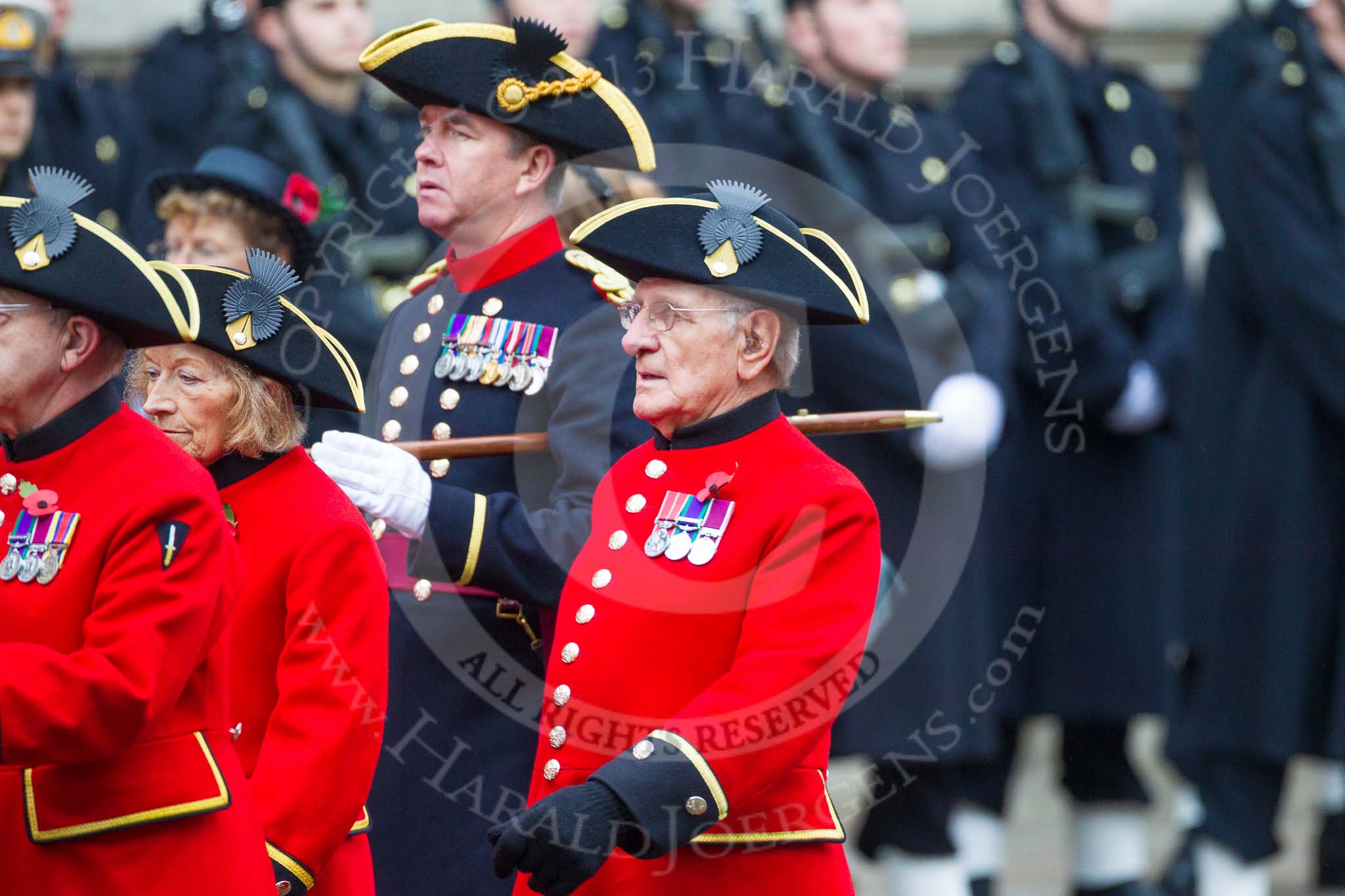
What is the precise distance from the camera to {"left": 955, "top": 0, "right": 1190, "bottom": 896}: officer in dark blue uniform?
609 centimetres

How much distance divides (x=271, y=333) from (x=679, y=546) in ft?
2.23

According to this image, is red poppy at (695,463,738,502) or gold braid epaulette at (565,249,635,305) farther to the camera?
gold braid epaulette at (565,249,635,305)

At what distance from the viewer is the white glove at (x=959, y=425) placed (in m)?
5.59

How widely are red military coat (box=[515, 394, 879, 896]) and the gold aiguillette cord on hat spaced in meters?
0.51

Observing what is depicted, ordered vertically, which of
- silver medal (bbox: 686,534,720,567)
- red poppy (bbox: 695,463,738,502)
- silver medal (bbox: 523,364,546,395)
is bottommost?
silver medal (bbox: 523,364,546,395)

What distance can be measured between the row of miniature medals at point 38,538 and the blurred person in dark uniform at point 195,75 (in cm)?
375

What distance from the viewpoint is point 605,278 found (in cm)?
398

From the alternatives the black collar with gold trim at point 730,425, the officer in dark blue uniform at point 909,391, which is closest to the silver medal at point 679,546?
the black collar with gold trim at point 730,425

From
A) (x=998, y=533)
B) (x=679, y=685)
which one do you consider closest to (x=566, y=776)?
(x=679, y=685)

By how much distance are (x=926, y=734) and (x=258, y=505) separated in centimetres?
266

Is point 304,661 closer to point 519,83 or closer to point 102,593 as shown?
point 102,593

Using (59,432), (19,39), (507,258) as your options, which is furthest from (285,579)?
(19,39)

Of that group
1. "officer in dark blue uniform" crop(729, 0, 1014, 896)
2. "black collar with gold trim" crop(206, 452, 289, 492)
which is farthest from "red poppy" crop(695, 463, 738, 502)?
"officer in dark blue uniform" crop(729, 0, 1014, 896)

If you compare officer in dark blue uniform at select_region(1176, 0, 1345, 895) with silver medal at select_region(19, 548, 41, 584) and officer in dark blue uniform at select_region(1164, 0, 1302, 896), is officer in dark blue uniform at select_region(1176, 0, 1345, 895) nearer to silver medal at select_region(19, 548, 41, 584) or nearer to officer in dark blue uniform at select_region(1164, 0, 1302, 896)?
officer in dark blue uniform at select_region(1164, 0, 1302, 896)
